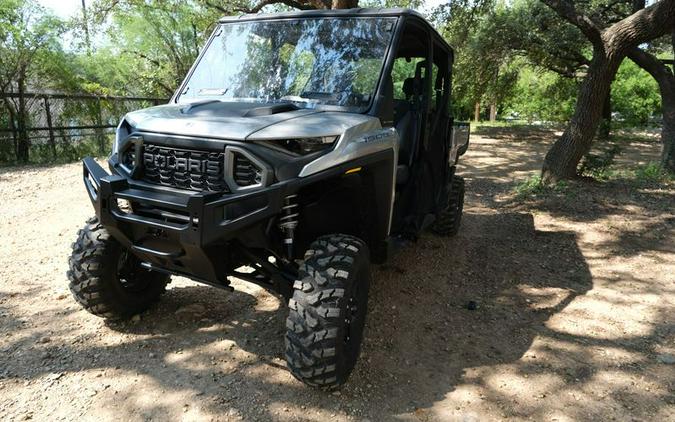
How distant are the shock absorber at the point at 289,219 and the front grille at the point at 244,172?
215 mm

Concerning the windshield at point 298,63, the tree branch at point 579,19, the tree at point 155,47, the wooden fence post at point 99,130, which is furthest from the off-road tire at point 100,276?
the tree at point 155,47

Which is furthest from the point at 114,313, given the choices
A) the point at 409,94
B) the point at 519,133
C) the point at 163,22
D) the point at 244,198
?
the point at 519,133

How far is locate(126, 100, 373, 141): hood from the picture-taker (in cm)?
275

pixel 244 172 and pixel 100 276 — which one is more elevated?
pixel 244 172

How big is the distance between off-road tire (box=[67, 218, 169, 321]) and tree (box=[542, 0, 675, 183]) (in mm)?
7095

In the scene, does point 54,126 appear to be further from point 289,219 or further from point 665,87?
point 665,87

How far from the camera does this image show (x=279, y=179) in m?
2.68

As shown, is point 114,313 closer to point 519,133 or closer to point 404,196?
point 404,196

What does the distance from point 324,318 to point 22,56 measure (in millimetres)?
13340

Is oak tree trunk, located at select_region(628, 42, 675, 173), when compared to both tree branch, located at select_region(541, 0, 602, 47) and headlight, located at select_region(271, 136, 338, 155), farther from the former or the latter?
headlight, located at select_region(271, 136, 338, 155)

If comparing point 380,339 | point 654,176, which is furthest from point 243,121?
point 654,176

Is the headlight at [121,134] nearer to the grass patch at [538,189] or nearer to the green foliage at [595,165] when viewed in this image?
the grass patch at [538,189]

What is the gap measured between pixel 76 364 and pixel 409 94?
3.26m

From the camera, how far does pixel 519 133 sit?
2066cm
